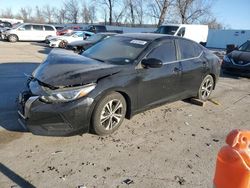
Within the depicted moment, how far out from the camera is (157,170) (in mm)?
3631

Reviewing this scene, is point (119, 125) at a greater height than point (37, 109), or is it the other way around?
point (37, 109)

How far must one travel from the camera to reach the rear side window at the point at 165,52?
5.21 m

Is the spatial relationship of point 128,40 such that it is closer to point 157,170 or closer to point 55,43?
point 157,170

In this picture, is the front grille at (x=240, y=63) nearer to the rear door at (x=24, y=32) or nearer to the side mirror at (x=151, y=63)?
Answer: the side mirror at (x=151, y=63)

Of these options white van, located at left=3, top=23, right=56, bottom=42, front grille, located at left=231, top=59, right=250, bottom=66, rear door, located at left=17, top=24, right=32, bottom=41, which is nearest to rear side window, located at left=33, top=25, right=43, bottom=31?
white van, located at left=3, top=23, right=56, bottom=42

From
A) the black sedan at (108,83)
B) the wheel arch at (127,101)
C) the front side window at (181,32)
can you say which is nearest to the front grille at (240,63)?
the black sedan at (108,83)

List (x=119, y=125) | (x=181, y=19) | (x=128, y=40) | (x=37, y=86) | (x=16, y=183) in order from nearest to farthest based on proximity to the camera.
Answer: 1. (x=16, y=183)
2. (x=37, y=86)
3. (x=119, y=125)
4. (x=128, y=40)
5. (x=181, y=19)

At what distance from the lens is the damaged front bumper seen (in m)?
A: 3.95

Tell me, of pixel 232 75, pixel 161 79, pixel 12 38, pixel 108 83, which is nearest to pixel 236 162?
pixel 108 83

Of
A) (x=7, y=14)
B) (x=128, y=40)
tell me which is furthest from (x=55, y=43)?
(x=7, y=14)

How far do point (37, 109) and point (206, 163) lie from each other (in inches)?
94.2

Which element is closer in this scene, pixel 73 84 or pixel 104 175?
pixel 104 175

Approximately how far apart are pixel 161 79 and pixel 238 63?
6.73 meters

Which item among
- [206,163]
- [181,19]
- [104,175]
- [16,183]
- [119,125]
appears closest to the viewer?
[16,183]
